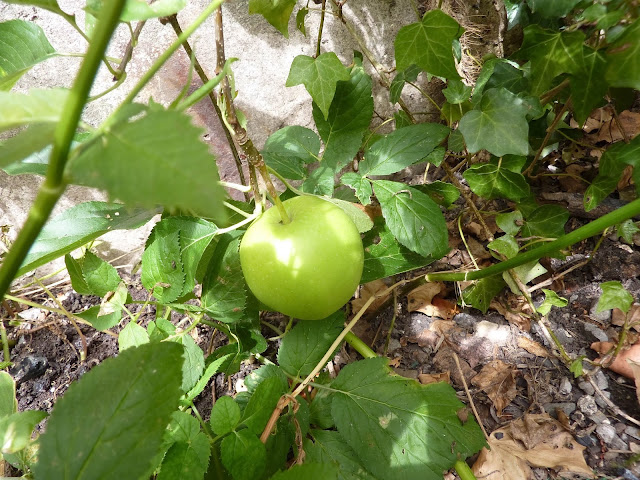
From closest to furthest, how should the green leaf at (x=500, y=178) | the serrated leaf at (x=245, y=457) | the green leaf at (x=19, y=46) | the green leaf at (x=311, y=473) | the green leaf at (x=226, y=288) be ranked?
the green leaf at (x=311, y=473) < the serrated leaf at (x=245, y=457) < the green leaf at (x=19, y=46) < the green leaf at (x=226, y=288) < the green leaf at (x=500, y=178)

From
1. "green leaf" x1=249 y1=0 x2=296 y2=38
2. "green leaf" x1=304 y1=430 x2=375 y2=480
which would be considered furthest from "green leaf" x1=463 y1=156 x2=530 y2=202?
"green leaf" x1=304 y1=430 x2=375 y2=480

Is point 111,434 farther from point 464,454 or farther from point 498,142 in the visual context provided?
point 498,142

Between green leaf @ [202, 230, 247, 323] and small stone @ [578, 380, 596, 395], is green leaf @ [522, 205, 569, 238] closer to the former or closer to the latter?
small stone @ [578, 380, 596, 395]

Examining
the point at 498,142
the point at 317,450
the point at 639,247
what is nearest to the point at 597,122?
the point at 639,247

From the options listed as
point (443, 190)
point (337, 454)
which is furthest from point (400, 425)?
point (443, 190)

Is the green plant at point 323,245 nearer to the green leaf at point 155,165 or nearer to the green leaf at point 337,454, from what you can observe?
the green leaf at point 337,454

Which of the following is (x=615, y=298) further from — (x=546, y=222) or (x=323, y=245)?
(x=323, y=245)

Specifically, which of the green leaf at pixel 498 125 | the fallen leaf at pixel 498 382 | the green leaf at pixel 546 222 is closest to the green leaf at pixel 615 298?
the green leaf at pixel 546 222
